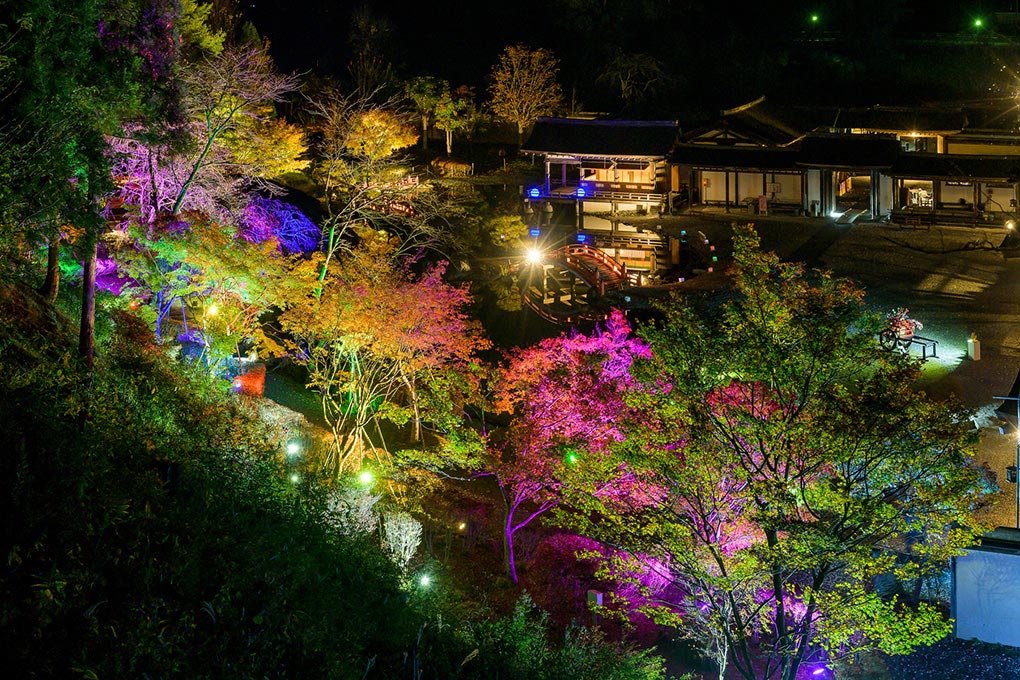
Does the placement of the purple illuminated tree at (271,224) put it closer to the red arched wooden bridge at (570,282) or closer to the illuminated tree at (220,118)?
the illuminated tree at (220,118)

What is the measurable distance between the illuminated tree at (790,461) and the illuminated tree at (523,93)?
3974 centimetres

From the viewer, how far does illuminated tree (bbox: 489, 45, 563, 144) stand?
55656 mm

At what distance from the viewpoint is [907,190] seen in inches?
1777

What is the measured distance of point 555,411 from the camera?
2364 cm

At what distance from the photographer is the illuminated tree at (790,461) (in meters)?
15.6

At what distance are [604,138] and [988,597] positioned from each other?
33.4m

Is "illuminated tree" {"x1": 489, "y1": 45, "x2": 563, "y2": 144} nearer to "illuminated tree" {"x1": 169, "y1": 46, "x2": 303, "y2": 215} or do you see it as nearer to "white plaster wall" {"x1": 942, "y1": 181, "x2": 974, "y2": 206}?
"white plaster wall" {"x1": 942, "y1": 181, "x2": 974, "y2": 206}

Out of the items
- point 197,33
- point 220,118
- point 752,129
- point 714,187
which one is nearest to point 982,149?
point 752,129

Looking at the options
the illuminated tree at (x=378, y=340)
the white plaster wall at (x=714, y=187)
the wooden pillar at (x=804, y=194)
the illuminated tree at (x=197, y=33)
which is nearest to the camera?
the illuminated tree at (x=378, y=340)

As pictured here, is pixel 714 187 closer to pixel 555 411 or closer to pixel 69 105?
pixel 555 411

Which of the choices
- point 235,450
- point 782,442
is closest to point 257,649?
point 235,450

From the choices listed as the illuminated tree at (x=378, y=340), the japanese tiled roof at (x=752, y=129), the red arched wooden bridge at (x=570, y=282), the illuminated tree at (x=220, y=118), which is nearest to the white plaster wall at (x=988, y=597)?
the illuminated tree at (x=378, y=340)

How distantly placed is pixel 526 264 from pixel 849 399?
3052 cm

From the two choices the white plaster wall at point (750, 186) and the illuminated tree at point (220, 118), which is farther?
the white plaster wall at point (750, 186)
